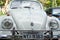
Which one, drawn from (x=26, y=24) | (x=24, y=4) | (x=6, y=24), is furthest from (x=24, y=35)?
(x=24, y=4)

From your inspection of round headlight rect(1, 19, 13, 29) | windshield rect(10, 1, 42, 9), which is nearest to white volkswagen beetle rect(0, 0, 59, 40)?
round headlight rect(1, 19, 13, 29)

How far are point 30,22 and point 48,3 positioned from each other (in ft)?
68.3

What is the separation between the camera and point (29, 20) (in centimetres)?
823

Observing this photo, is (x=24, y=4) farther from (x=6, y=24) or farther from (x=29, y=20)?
(x=6, y=24)

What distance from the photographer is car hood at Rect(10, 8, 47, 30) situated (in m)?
8.10

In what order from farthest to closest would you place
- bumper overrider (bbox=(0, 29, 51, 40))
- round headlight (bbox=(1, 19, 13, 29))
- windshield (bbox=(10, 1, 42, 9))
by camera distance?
windshield (bbox=(10, 1, 42, 9)) → round headlight (bbox=(1, 19, 13, 29)) → bumper overrider (bbox=(0, 29, 51, 40))

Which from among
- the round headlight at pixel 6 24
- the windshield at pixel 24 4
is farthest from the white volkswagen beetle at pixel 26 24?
the windshield at pixel 24 4

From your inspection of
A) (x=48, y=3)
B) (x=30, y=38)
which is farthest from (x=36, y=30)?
(x=48, y=3)

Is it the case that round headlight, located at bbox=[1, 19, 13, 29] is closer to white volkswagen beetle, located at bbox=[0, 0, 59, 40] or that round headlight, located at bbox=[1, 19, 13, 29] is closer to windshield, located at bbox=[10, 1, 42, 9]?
white volkswagen beetle, located at bbox=[0, 0, 59, 40]

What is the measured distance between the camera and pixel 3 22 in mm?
7938

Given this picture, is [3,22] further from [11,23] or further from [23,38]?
[23,38]

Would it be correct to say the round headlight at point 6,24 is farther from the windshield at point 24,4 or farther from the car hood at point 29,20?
the windshield at point 24,4

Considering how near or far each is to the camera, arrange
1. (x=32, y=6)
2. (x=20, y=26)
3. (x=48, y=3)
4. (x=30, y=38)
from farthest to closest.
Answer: (x=48, y=3), (x=32, y=6), (x=20, y=26), (x=30, y=38)

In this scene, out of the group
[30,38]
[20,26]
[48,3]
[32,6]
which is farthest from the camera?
[48,3]
